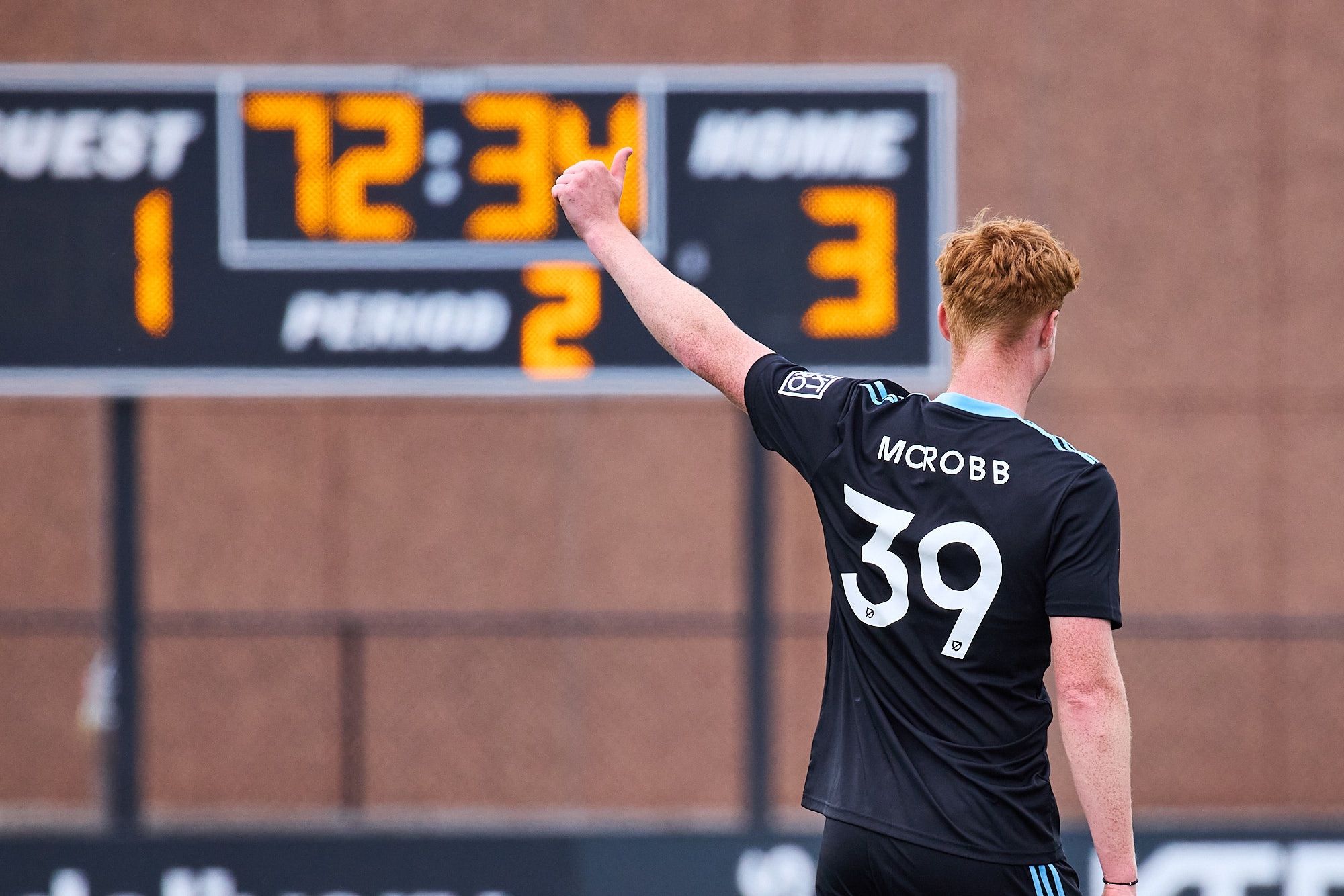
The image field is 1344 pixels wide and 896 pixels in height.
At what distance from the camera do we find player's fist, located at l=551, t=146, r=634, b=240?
239 centimetres

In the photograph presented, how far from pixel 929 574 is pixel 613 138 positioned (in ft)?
13.8

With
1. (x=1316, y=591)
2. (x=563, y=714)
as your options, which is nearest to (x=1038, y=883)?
(x=563, y=714)

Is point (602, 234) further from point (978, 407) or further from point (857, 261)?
point (857, 261)

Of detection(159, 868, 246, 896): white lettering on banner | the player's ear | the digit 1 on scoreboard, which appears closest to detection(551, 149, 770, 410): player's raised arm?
the player's ear

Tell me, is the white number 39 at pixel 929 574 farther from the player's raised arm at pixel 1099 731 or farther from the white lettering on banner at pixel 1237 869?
the white lettering on banner at pixel 1237 869

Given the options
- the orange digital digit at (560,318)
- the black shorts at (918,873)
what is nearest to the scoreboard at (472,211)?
the orange digital digit at (560,318)

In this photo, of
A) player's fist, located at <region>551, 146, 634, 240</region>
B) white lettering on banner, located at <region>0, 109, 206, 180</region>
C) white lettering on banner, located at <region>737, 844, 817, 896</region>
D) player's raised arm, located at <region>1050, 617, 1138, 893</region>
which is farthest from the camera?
white lettering on banner, located at <region>0, 109, 206, 180</region>

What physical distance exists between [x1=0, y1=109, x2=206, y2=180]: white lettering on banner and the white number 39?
4771mm

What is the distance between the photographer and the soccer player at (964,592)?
209cm

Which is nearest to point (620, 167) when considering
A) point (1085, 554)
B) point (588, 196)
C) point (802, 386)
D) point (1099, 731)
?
point (588, 196)

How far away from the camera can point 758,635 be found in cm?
617

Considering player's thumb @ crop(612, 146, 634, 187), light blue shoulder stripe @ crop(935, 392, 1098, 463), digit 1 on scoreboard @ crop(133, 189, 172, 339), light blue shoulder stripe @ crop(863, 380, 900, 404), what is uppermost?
digit 1 on scoreboard @ crop(133, 189, 172, 339)

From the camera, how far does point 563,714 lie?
864 centimetres

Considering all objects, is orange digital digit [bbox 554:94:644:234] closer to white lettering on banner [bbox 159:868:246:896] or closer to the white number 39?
white lettering on banner [bbox 159:868:246:896]
